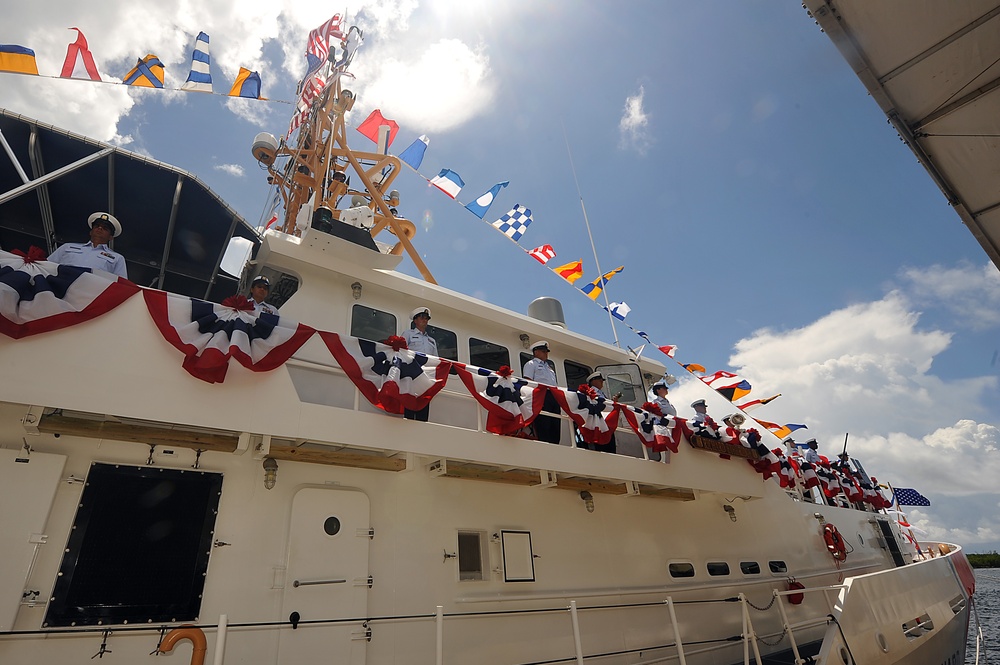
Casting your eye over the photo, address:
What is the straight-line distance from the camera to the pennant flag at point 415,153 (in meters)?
10.1

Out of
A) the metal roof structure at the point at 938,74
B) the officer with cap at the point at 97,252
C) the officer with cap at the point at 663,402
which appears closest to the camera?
the metal roof structure at the point at 938,74

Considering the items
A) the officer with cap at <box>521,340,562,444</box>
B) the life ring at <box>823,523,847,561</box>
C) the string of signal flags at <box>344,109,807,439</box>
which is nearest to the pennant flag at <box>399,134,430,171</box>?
the string of signal flags at <box>344,109,807,439</box>

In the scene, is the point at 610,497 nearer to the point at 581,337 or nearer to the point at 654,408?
the point at 654,408

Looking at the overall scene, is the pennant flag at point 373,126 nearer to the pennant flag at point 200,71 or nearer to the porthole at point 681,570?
the pennant flag at point 200,71

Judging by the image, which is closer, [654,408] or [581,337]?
[654,408]

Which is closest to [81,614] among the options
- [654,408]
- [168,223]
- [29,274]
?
[29,274]

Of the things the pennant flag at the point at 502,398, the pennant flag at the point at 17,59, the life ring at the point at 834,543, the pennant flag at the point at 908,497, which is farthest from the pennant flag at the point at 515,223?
the pennant flag at the point at 908,497

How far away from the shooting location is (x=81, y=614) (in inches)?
150

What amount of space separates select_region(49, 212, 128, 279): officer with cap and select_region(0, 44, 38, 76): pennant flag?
8.19 feet

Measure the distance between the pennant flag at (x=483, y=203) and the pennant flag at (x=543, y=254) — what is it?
4.28 feet

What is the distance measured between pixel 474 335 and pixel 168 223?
462cm

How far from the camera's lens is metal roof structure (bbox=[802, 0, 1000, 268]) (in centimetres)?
425

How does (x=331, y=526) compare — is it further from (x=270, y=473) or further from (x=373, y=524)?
(x=270, y=473)

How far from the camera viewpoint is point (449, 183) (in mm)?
10172
